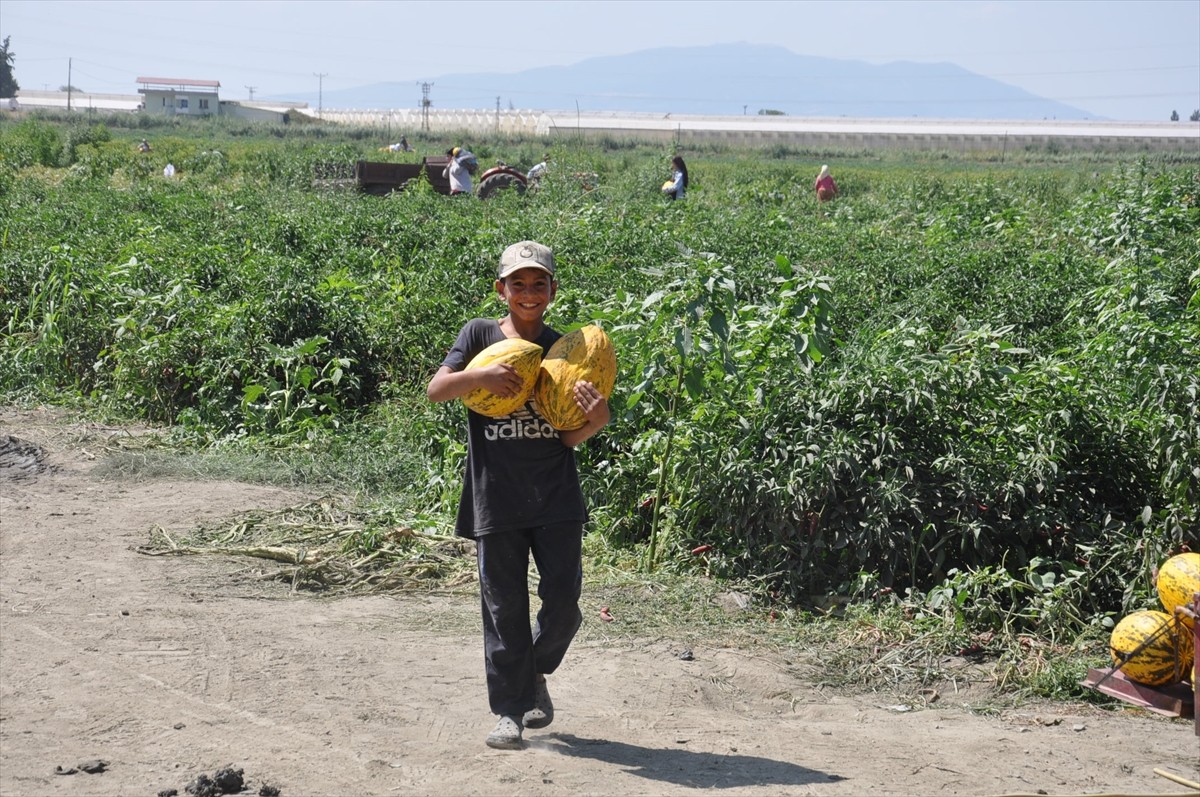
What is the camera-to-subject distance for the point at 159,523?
693 centimetres

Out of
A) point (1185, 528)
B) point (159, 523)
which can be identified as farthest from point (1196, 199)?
point (159, 523)

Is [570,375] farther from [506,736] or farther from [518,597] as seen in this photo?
[506,736]

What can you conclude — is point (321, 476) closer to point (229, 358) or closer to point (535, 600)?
point (229, 358)

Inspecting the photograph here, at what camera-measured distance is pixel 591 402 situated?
4.05 m

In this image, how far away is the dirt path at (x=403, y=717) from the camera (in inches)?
154

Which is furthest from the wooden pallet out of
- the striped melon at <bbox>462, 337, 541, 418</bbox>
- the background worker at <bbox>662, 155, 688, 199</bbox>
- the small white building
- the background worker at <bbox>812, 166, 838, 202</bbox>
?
the small white building

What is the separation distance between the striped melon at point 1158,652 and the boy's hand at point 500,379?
259 cm

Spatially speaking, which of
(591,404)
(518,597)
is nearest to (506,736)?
(518,597)

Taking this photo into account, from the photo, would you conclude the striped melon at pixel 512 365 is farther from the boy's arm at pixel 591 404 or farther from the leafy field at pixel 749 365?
the leafy field at pixel 749 365

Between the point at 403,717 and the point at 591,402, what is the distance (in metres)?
1.34

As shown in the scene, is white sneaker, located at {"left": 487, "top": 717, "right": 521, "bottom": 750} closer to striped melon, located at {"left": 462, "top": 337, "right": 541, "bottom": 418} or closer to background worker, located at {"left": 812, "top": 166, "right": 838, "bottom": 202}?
striped melon, located at {"left": 462, "top": 337, "right": 541, "bottom": 418}

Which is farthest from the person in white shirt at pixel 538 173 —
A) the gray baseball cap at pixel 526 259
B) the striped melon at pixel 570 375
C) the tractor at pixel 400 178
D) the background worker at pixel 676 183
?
the striped melon at pixel 570 375

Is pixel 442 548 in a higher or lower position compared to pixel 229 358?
lower

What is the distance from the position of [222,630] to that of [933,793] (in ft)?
9.68
